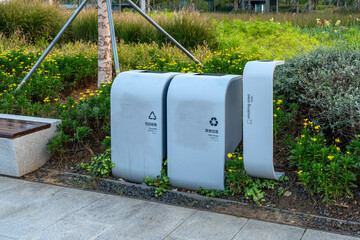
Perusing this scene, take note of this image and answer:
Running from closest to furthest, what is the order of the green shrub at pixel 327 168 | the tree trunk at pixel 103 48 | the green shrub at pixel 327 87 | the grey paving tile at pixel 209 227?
the grey paving tile at pixel 209 227 < the green shrub at pixel 327 168 < the green shrub at pixel 327 87 < the tree trunk at pixel 103 48

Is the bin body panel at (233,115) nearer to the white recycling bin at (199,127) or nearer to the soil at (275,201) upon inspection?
the white recycling bin at (199,127)

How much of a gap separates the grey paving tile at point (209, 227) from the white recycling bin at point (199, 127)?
0.51 meters

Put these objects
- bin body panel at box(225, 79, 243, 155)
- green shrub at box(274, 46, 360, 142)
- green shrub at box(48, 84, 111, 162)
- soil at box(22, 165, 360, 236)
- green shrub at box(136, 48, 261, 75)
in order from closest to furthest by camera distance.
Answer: soil at box(22, 165, 360, 236) < bin body panel at box(225, 79, 243, 155) < green shrub at box(274, 46, 360, 142) < green shrub at box(48, 84, 111, 162) < green shrub at box(136, 48, 261, 75)

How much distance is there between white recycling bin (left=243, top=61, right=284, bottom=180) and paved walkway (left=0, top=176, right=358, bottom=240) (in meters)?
0.61

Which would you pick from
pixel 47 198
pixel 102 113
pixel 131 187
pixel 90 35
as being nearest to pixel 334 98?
pixel 131 187

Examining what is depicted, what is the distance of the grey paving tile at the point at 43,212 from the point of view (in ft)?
12.9

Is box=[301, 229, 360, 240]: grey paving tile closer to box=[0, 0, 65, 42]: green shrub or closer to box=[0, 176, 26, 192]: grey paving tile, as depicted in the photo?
box=[0, 176, 26, 192]: grey paving tile

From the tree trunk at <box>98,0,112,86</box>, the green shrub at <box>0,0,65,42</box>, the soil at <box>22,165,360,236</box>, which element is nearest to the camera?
the soil at <box>22,165,360,236</box>

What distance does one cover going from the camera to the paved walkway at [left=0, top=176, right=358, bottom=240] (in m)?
3.75

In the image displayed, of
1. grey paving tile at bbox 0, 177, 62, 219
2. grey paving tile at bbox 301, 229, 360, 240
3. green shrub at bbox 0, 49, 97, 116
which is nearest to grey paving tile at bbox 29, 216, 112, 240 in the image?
grey paving tile at bbox 0, 177, 62, 219

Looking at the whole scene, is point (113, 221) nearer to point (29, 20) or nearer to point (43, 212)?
point (43, 212)

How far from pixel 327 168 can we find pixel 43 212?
2.86 metres

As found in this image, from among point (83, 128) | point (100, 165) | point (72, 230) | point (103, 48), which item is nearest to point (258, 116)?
point (72, 230)

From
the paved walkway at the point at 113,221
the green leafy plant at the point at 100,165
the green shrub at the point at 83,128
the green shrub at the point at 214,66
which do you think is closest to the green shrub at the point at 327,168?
the paved walkway at the point at 113,221
